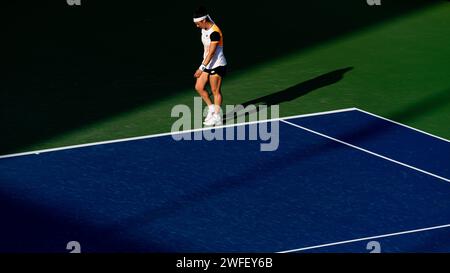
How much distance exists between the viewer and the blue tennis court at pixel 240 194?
18.9m

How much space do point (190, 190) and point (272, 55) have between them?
28.7 feet

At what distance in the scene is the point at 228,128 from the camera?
23719 millimetres

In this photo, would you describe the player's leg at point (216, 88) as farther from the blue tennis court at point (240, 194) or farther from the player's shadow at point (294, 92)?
the blue tennis court at point (240, 194)

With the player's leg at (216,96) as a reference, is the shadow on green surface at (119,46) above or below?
above

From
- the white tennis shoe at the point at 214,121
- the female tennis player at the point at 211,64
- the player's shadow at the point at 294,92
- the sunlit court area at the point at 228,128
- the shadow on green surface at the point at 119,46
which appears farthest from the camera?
the shadow on green surface at the point at 119,46

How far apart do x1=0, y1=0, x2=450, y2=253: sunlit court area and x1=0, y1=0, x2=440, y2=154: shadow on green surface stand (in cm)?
7

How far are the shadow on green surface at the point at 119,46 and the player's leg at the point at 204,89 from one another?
202 centimetres

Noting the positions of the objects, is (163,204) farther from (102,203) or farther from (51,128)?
(51,128)

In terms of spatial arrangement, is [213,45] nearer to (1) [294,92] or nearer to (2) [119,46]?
(1) [294,92]

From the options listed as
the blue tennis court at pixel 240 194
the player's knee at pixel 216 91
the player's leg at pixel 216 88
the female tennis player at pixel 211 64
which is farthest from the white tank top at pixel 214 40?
the blue tennis court at pixel 240 194

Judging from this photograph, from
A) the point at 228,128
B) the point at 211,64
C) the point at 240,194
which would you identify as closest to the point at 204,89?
the point at 211,64

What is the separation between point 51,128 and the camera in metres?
23.9

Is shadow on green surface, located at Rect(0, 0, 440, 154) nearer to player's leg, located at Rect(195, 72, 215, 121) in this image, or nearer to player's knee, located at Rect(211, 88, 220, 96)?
player's leg, located at Rect(195, 72, 215, 121)
